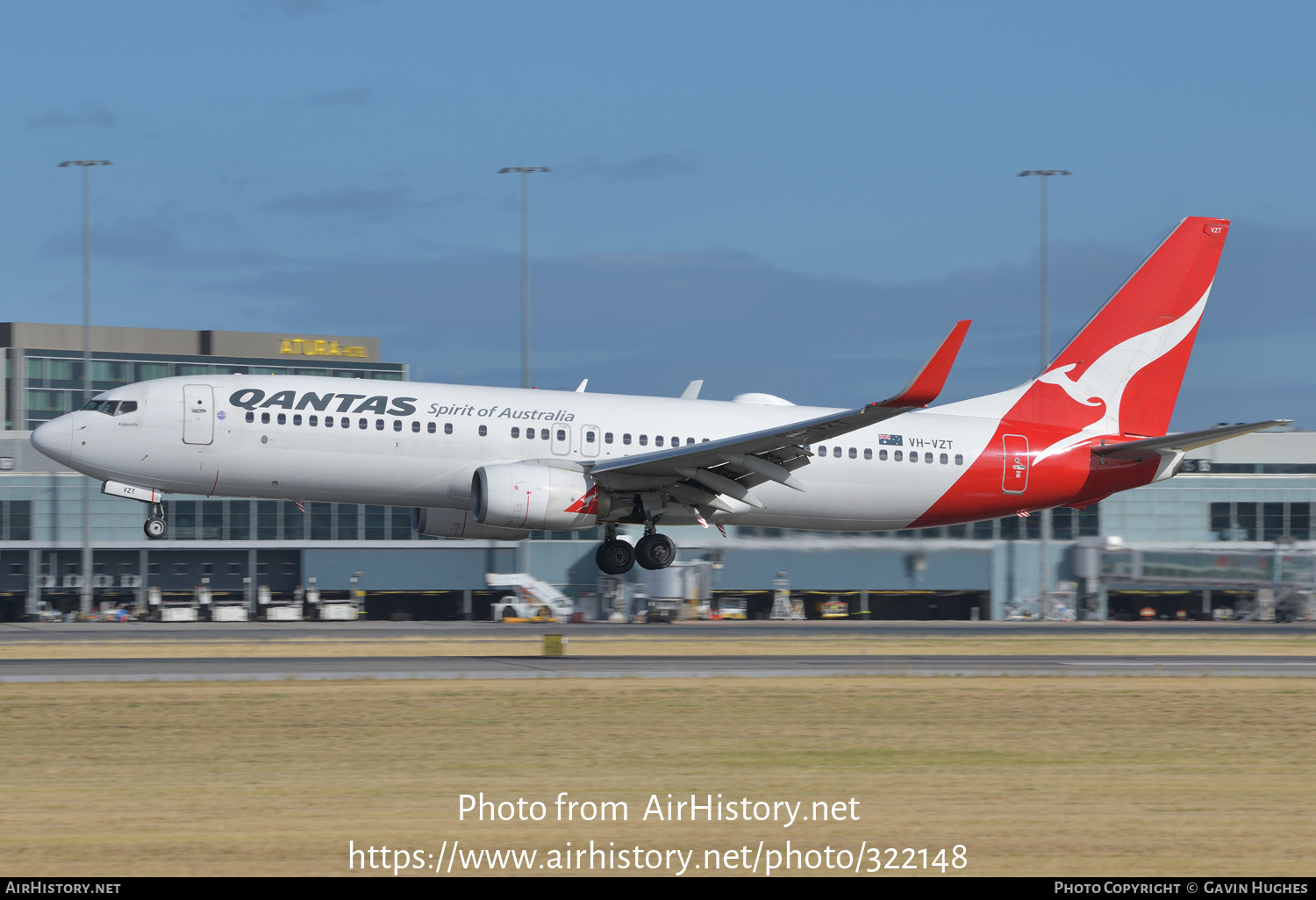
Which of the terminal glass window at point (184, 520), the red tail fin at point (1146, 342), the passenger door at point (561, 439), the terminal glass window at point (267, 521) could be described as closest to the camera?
the passenger door at point (561, 439)

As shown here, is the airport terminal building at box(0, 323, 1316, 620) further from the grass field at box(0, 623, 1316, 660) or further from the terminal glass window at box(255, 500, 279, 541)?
the grass field at box(0, 623, 1316, 660)

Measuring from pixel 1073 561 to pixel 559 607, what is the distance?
28667 mm

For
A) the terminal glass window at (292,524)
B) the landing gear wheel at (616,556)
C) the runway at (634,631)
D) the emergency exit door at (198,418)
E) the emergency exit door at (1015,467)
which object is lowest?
the runway at (634,631)

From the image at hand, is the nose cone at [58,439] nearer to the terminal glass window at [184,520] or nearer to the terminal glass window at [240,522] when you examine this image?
the terminal glass window at [184,520]

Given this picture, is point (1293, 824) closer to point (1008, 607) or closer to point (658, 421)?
point (658, 421)

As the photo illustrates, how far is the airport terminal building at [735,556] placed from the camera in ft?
242

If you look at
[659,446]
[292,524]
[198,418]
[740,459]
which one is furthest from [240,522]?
[740,459]

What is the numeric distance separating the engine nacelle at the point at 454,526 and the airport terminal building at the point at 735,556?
3164cm

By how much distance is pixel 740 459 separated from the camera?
33.9 metres

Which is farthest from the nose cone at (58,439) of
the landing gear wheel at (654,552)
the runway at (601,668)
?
the landing gear wheel at (654,552)

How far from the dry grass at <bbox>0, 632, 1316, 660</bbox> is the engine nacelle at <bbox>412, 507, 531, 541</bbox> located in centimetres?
297

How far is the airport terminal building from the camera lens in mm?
73625

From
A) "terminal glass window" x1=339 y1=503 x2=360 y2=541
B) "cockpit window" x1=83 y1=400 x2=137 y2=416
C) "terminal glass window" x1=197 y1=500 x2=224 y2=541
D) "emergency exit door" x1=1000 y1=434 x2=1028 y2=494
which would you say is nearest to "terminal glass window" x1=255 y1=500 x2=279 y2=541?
"terminal glass window" x1=197 y1=500 x2=224 y2=541
